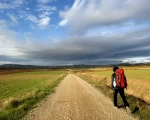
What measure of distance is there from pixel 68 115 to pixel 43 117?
1188mm

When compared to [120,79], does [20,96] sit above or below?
below

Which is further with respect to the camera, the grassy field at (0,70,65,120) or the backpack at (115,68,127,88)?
the backpack at (115,68,127,88)

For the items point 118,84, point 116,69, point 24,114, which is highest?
point 116,69

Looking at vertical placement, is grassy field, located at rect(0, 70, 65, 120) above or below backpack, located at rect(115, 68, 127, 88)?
below

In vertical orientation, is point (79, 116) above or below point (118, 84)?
below

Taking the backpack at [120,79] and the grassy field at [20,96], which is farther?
the backpack at [120,79]

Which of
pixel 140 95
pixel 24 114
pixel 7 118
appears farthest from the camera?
pixel 140 95

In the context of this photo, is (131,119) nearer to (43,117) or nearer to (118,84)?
(118,84)

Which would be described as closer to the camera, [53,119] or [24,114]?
[53,119]

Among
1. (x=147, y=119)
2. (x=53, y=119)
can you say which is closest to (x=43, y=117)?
(x=53, y=119)

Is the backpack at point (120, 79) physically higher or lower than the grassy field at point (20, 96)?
higher

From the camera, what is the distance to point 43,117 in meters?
10.6

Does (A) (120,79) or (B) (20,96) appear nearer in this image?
(A) (120,79)

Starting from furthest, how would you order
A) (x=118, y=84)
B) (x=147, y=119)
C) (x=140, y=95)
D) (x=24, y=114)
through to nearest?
(x=140, y=95) → (x=118, y=84) → (x=24, y=114) → (x=147, y=119)
